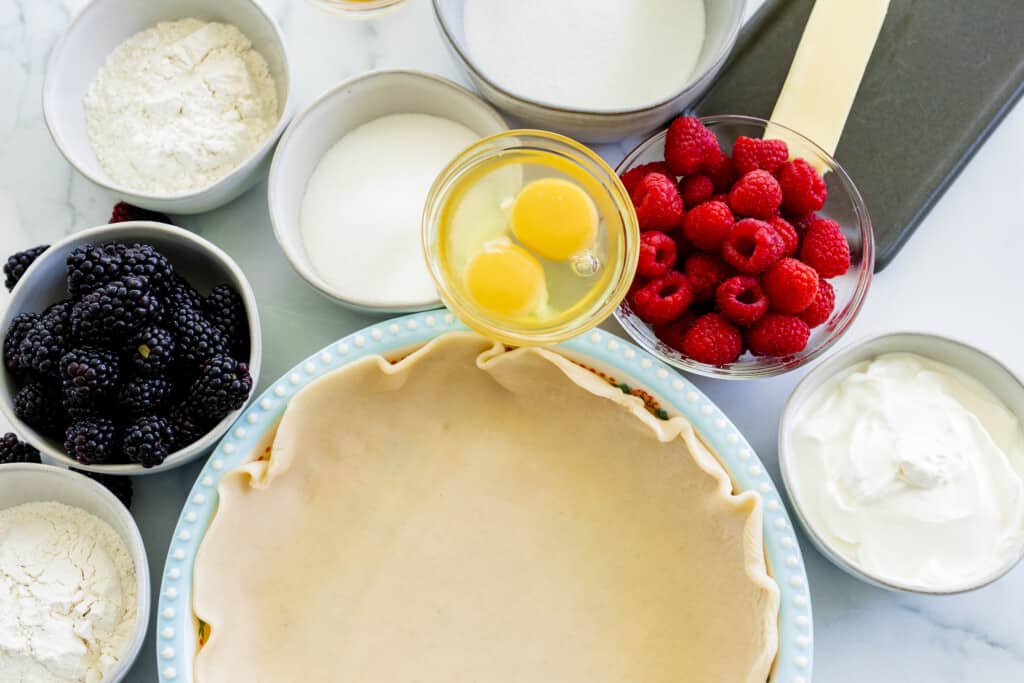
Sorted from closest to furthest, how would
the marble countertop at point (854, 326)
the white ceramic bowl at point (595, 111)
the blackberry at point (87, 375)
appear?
the blackberry at point (87, 375)
the white ceramic bowl at point (595, 111)
the marble countertop at point (854, 326)

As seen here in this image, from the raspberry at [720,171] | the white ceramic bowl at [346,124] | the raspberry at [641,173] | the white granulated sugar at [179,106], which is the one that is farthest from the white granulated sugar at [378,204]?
the raspberry at [720,171]

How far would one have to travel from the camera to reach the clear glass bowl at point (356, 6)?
119 cm

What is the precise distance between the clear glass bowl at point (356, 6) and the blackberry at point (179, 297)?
415mm

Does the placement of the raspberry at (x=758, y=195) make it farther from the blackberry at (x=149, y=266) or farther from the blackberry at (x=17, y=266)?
the blackberry at (x=17, y=266)

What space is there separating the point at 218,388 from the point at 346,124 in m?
0.42

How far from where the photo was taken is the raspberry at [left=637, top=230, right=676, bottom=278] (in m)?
1.11

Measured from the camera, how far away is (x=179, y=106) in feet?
3.88

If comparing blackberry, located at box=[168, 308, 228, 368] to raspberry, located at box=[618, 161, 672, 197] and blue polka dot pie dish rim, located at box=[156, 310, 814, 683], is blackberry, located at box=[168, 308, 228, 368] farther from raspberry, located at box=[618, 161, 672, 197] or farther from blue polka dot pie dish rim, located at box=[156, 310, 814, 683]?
raspberry, located at box=[618, 161, 672, 197]

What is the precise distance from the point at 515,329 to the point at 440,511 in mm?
252

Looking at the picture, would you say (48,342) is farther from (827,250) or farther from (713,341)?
(827,250)

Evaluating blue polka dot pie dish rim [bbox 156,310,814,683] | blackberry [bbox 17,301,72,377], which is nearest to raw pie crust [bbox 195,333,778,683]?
blue polka dot pie dish rim [bbox 156,310,814,683]

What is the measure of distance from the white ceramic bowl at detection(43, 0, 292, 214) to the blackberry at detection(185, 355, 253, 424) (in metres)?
0.24

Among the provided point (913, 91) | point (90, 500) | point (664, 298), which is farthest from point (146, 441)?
point (913, 91)

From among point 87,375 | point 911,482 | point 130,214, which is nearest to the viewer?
point 87,375
